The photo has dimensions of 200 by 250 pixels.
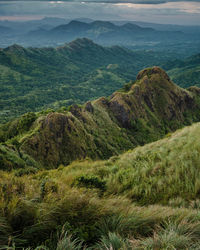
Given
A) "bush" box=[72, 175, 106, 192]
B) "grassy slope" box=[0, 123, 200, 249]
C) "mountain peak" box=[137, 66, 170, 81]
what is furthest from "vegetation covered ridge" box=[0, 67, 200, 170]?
"grassy slope" box=[0, 123, 200, 249]

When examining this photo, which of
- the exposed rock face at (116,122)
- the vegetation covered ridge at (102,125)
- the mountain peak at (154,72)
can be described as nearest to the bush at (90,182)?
the vegetation covered ridge at (102,125)

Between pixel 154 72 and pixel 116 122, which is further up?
pixel 154 72

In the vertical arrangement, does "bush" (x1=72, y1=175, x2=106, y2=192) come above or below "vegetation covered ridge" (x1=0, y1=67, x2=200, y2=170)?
above

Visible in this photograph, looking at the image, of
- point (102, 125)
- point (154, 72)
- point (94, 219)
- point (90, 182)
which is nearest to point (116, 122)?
point (102, 125)

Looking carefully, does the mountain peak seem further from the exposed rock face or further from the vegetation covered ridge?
the vegetation covered ridge

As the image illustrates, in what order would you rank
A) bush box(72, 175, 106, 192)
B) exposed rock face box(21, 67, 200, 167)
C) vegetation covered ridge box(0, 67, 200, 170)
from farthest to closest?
exposed rock face box(21, 67, 200, 167) < vegetation covered ridge box(0, 67, 200, 170) < bush box(72, 175, 106, 192)

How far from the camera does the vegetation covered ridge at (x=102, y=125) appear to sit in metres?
27.5

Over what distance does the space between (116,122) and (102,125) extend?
10036mm

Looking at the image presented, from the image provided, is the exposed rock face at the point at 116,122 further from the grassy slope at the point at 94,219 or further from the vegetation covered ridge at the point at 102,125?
the grassy slope at the point at 94,219

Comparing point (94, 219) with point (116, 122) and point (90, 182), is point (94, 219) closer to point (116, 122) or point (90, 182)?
point (90, 182)

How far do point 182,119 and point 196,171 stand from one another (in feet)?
280

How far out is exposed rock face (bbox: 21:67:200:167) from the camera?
31.0 metres

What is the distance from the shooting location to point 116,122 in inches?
2435

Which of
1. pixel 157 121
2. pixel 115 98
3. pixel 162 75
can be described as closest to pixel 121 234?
pixel 115 98
